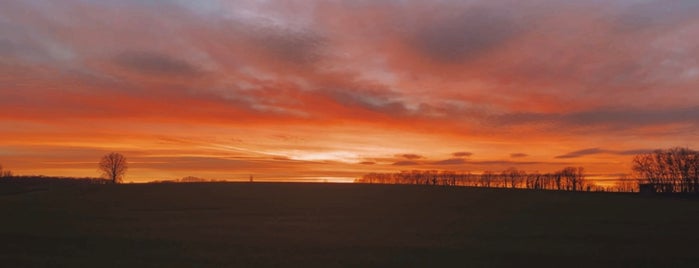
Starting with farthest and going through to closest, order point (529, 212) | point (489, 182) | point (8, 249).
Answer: point (489, 182) → point (529, 212) → point (8, 249)

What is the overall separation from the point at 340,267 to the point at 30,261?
10451mm

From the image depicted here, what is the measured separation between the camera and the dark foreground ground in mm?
18328

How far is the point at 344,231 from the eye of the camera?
26688mm

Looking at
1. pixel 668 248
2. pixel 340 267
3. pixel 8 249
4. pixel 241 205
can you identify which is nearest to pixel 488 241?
pixel 668 248

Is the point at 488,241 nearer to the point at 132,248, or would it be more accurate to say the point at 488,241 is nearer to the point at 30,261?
the point at 132,248

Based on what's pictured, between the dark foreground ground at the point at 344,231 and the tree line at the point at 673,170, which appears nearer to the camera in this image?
the dark foreground ground at the point at 344,231

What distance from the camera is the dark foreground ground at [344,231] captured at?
18.3 m

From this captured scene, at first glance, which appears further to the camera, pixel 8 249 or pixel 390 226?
pixel 390 226

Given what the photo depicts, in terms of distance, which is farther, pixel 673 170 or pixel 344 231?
pixel 673 170

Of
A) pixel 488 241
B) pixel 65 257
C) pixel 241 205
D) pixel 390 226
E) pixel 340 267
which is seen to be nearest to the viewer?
pixel 340 267

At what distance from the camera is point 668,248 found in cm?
2131

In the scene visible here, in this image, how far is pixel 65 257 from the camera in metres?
18.0

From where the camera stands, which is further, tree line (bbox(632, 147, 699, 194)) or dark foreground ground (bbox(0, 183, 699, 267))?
tree line (bbox(632, 147, 699, 194))

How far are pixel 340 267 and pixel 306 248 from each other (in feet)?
13.4
